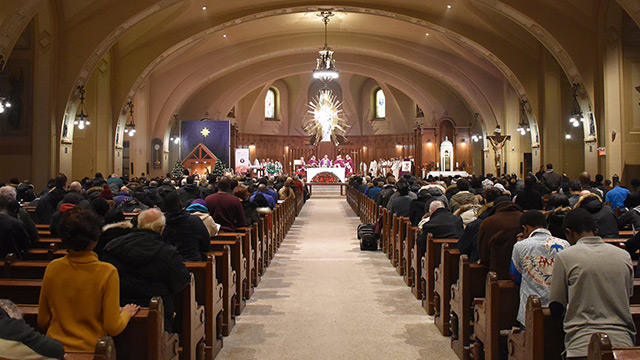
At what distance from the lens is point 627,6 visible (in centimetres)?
1148

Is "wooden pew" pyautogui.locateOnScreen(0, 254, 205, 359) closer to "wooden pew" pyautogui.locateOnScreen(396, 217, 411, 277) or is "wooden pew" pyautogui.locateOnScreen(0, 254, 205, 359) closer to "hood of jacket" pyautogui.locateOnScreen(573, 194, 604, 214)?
"hood of jacket" pyautogui.locateOnScreen(573, 194, 604, 214)


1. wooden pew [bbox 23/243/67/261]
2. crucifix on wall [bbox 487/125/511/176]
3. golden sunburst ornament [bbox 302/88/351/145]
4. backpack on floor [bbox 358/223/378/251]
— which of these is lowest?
backpack on floor [bbox 358/223/378/251]

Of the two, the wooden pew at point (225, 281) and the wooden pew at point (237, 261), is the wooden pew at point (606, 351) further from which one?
the wooden pew at point (237, 261)

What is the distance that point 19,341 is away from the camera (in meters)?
2.11

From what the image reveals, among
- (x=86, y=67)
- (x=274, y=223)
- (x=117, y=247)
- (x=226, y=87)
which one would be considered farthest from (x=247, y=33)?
(x=117, y=247)

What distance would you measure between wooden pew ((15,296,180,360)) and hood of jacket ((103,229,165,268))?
1.14 feet

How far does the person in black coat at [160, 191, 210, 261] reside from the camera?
15.6 feet

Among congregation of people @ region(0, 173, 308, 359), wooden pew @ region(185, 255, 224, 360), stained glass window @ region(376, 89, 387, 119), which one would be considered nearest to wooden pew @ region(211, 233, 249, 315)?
congregation of people @ region(0, 173, 308, 359)

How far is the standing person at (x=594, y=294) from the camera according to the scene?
2859 mm

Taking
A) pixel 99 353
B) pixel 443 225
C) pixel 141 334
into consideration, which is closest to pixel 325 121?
pixel 443 225

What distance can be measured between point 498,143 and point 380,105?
15.1 m

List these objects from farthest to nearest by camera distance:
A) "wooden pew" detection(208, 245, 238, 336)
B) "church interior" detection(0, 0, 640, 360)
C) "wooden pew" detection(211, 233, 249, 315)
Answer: "wooden pew" detection(211, 233, 249, 315) < "church interior" detection(0, 0, 640, 360) < "wooden pew" detection(208, 245, 238, 336)

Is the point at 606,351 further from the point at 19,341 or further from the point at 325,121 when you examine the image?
the point at 325,121

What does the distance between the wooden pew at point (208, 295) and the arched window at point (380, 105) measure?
31.0 m
